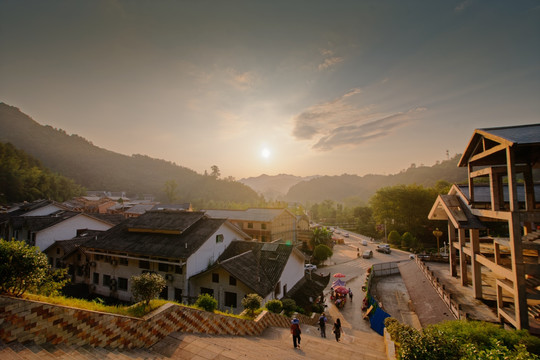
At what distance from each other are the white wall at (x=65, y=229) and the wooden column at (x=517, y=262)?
138 feet

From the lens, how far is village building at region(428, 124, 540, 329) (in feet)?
32.0

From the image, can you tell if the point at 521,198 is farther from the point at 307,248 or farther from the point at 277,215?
the point at 307,248

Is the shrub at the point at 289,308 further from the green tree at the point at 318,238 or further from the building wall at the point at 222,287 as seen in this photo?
the green tree at the point at 318,238

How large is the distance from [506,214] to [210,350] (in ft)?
44.8

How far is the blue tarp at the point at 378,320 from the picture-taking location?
60.4 ft

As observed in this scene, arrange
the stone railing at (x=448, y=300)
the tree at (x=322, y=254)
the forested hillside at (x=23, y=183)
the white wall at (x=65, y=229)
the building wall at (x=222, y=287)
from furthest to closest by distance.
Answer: the forested hillside at (x=23, y=183) < the tree at (x=322, y=254) < the white wall at (x=65, y=229) < the building wall at (x=222, y=287) < the stone railing at (x=448, y=300)

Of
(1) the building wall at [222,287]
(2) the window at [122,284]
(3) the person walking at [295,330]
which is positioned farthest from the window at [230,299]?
(2) the window at [122,284]

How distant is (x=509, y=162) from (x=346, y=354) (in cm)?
1087

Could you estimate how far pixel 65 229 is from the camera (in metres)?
33.0

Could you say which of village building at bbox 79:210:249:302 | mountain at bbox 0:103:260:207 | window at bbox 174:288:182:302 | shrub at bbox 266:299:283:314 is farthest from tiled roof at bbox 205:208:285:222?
mountain at bbox 0:103:260:207

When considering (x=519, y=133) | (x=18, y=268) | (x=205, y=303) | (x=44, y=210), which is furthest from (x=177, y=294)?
(x=44, y=210)

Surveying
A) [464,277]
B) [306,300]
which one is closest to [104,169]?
[306,300]

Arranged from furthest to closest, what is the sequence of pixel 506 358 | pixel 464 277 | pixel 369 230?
1. pixel 369 230
2. pixel 464 277
3. pixel 506 358

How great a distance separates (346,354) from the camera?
10.1 m
